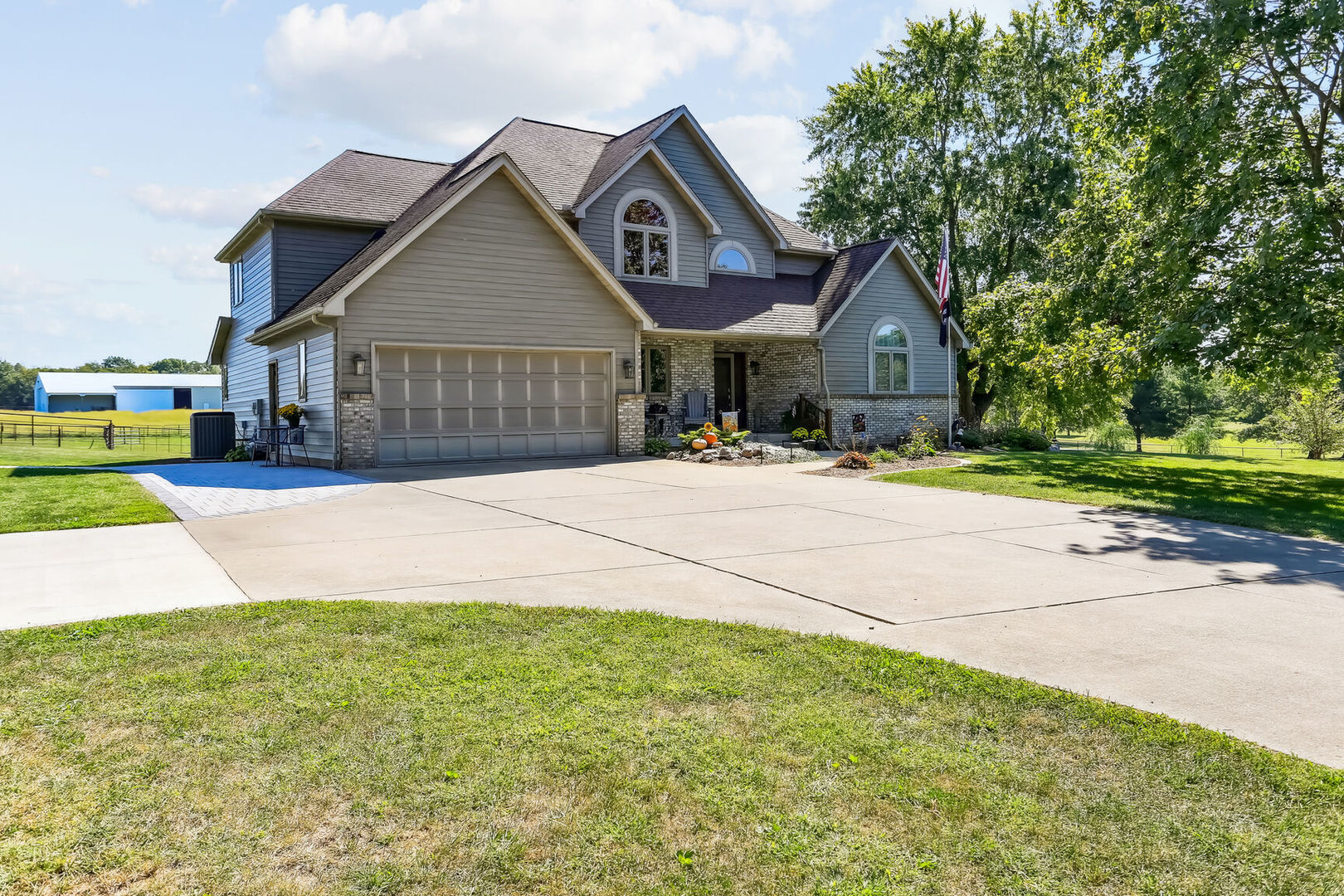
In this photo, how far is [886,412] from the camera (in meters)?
24.5

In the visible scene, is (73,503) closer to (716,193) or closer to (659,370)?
(659,370)

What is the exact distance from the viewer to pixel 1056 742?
333 cm

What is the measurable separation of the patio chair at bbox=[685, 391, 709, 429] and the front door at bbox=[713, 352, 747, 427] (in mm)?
1627

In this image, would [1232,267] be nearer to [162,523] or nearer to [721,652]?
[721,652]

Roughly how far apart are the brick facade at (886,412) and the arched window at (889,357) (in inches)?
15.5

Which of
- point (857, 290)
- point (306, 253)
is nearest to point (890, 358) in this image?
point (857, 290)

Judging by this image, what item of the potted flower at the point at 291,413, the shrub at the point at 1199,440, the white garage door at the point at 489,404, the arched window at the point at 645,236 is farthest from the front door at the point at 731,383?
the shrub at the point at 1199,440

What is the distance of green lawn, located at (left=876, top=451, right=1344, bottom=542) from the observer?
10.4 m

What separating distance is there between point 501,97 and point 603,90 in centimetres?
752

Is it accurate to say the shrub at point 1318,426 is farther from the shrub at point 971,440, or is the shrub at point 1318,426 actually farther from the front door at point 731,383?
the front door at point 731,383

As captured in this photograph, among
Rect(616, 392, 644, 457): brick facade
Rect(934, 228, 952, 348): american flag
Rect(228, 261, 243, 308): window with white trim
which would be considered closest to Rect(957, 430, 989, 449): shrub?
Rect(934, 228, 952, 348): american flag

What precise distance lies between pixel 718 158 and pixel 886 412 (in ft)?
27.8

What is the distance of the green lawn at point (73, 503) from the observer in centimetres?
930

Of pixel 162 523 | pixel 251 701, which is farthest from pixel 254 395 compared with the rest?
pixel 251 701
